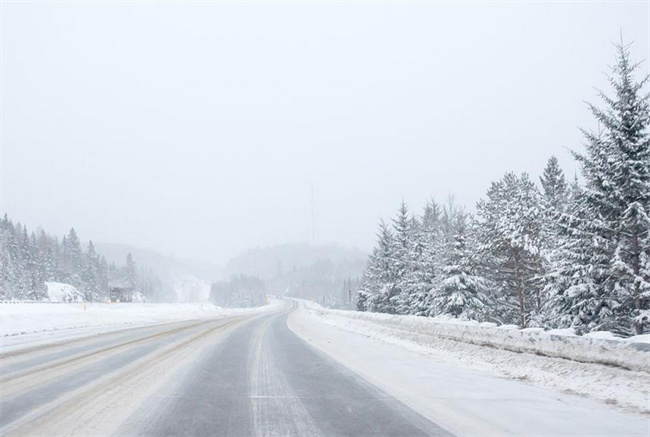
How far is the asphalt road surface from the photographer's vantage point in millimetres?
5500

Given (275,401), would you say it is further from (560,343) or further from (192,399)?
(560,343)

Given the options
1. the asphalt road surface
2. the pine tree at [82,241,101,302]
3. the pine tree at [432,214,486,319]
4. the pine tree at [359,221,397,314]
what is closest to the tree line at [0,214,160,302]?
the pine tree at [82,241,101,302]

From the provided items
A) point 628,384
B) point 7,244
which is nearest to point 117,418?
point 628,384

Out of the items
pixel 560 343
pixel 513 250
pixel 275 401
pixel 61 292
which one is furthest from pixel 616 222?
pixel 61 292

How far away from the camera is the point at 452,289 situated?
1380 inches

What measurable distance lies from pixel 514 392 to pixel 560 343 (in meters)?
2.35

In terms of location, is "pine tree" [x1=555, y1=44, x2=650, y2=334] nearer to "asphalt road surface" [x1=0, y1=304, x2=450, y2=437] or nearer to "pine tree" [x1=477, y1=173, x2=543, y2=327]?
"pine tree" [x1=477, y1=173, x2=543, y2=327]

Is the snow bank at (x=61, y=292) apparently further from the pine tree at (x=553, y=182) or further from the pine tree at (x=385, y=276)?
the pine tree at (x=553, y=182)

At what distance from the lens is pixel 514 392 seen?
771 cm

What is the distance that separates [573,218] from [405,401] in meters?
17.8

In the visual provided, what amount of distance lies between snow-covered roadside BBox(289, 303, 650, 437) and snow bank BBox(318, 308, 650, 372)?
0.54ft

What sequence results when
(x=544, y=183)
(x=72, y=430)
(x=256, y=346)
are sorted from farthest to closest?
(x=544, y=183) < (x=256, y=346) < (x=72, y=430)

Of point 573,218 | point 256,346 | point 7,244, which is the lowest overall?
point 256,346

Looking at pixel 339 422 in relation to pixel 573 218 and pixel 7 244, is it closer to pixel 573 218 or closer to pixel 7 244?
pixel 573 218
